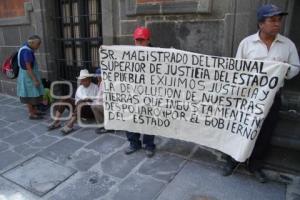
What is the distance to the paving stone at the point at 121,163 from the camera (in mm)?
3188

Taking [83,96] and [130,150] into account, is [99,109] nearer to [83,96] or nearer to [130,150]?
[83,96]

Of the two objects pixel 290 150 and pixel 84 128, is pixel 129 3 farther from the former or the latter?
pixel 290 150

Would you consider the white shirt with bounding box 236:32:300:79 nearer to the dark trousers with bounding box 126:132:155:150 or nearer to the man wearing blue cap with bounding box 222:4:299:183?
the man wearing blue cap with bounding box 222:4:299:183

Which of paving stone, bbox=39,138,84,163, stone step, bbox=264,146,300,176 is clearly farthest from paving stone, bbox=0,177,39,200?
stone step, bbox=264,146,300,176

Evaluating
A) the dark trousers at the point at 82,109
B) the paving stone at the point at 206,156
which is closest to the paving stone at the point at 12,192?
the dark trousers at the point at 82,109

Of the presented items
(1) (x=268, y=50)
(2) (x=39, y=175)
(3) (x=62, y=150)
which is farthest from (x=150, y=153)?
(1) (x=268, y=50)

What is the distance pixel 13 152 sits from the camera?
374 centimetres

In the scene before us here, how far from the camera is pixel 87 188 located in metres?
2.92

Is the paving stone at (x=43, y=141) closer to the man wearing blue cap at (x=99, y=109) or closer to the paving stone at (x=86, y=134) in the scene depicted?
the paving stone at (x=86, y=134)

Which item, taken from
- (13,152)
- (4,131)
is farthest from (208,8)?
(4,131)

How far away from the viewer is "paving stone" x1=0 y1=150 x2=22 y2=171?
3432mm

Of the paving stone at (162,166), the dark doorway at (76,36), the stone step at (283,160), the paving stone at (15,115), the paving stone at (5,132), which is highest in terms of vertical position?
the dark doorway at (76,36)

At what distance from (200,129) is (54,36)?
4085 mm

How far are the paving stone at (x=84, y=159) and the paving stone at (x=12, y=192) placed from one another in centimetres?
63
